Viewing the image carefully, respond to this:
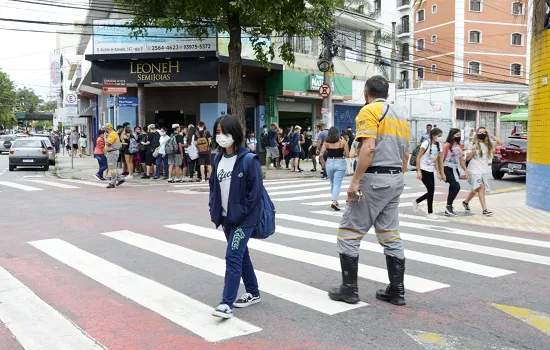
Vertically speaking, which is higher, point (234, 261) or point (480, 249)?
point (234, 261)

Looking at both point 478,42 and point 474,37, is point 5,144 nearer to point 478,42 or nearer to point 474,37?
point 474,37

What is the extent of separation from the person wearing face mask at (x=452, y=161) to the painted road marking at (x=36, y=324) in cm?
810

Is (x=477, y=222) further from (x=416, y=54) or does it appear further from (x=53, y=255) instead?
(x=416, y=54)

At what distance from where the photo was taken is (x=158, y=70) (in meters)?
23.6

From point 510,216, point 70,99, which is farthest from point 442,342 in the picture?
point 70,99

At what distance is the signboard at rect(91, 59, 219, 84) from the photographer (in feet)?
75.8

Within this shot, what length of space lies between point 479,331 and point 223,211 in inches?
93.5

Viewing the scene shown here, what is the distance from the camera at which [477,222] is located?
10.2 metres

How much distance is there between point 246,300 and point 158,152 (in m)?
13.9

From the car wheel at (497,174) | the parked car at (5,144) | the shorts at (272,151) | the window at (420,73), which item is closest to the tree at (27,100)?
the parked car at (5,144)

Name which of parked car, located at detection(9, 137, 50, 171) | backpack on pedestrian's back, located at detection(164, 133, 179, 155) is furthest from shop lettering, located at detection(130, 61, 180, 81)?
backpack on pedestrian's back, located at detection(164, 133, 179, 155)

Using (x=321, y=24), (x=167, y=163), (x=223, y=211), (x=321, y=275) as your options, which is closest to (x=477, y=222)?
(x=321, y=275)

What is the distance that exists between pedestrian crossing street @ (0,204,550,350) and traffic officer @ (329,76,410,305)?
10.8 inches

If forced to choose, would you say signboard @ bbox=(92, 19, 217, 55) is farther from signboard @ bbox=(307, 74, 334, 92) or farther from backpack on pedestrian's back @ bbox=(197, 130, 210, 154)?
backpack on pedestrian's back @ bbox=(197, 130, 210, 154)
